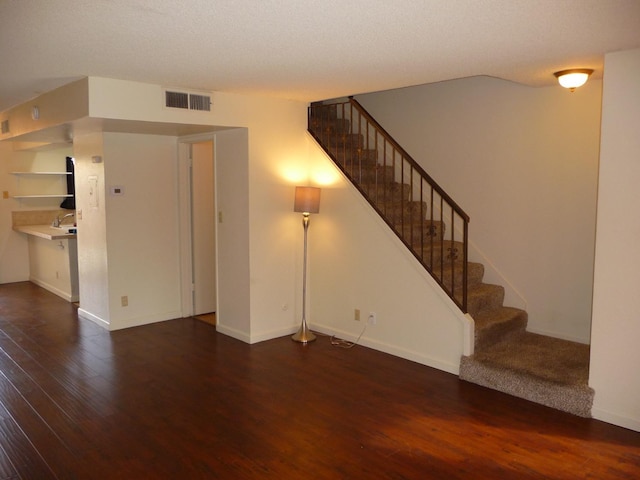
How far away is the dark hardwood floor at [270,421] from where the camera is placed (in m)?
3.00

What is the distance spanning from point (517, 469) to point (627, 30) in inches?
100

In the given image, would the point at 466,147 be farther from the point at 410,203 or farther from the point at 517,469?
the point at 517,469

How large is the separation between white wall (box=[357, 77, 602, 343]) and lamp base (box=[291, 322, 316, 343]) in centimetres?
189

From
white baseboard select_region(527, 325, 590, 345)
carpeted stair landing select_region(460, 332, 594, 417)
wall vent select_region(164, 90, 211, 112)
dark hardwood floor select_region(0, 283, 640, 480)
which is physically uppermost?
wall vent select_region(164, 90, 211, 112)

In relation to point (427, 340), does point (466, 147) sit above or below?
above

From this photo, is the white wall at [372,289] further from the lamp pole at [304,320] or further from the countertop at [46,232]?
the countertop at [46,232]

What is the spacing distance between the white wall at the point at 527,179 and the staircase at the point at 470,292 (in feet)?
0.69

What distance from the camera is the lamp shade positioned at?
5.23 m

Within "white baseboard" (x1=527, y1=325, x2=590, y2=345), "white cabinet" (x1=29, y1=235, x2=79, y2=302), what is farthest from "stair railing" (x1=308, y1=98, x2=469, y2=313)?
"white cabinet" (x1=29, y1=235, x2=79, y2=302)

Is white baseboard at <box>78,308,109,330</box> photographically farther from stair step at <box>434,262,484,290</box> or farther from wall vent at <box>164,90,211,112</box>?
stair step at <box>434,262,484,290</box>

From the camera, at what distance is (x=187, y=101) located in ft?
15.4

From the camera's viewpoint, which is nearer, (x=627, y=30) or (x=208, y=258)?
(x=627, y=30)

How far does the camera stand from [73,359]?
4805mm

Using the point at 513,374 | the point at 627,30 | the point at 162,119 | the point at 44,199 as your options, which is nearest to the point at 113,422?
the point at 162,119
